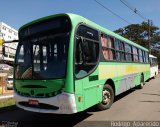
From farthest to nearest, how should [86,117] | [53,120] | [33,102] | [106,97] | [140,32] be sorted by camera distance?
[140,32] < [106,97] < [86,117] < [53,120] < [33,102]

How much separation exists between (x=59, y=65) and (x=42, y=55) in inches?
31.3

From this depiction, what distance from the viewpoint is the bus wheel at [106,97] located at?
926 cm

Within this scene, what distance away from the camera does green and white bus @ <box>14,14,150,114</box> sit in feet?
22.7

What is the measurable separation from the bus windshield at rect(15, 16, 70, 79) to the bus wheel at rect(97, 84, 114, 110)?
2.69 metres

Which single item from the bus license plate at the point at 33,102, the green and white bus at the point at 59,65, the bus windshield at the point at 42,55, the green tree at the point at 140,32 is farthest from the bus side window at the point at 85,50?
the green tree at the point at 140,32

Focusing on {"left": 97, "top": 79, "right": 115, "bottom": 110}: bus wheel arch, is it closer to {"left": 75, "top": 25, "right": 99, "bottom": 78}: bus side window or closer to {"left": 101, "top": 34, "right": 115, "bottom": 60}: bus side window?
{"left": 101, "top": 34, "right": 115, "bottom": 60}: bus side window

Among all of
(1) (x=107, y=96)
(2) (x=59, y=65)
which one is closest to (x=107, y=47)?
(1) (x=107, y=96)

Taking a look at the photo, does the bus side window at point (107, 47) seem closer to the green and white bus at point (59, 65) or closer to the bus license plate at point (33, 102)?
the green and white bus at point (59, 65)

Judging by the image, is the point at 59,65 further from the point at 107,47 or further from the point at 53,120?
the point at 107,47

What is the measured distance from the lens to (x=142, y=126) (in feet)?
23.6

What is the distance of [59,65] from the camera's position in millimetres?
7070

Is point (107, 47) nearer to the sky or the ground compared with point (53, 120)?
nearer to the sky

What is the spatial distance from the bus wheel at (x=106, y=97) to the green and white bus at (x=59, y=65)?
1.15 feet

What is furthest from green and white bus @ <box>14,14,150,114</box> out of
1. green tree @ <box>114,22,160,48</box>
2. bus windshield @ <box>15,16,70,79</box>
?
green tree @ <box>114,22,160,48</box>
